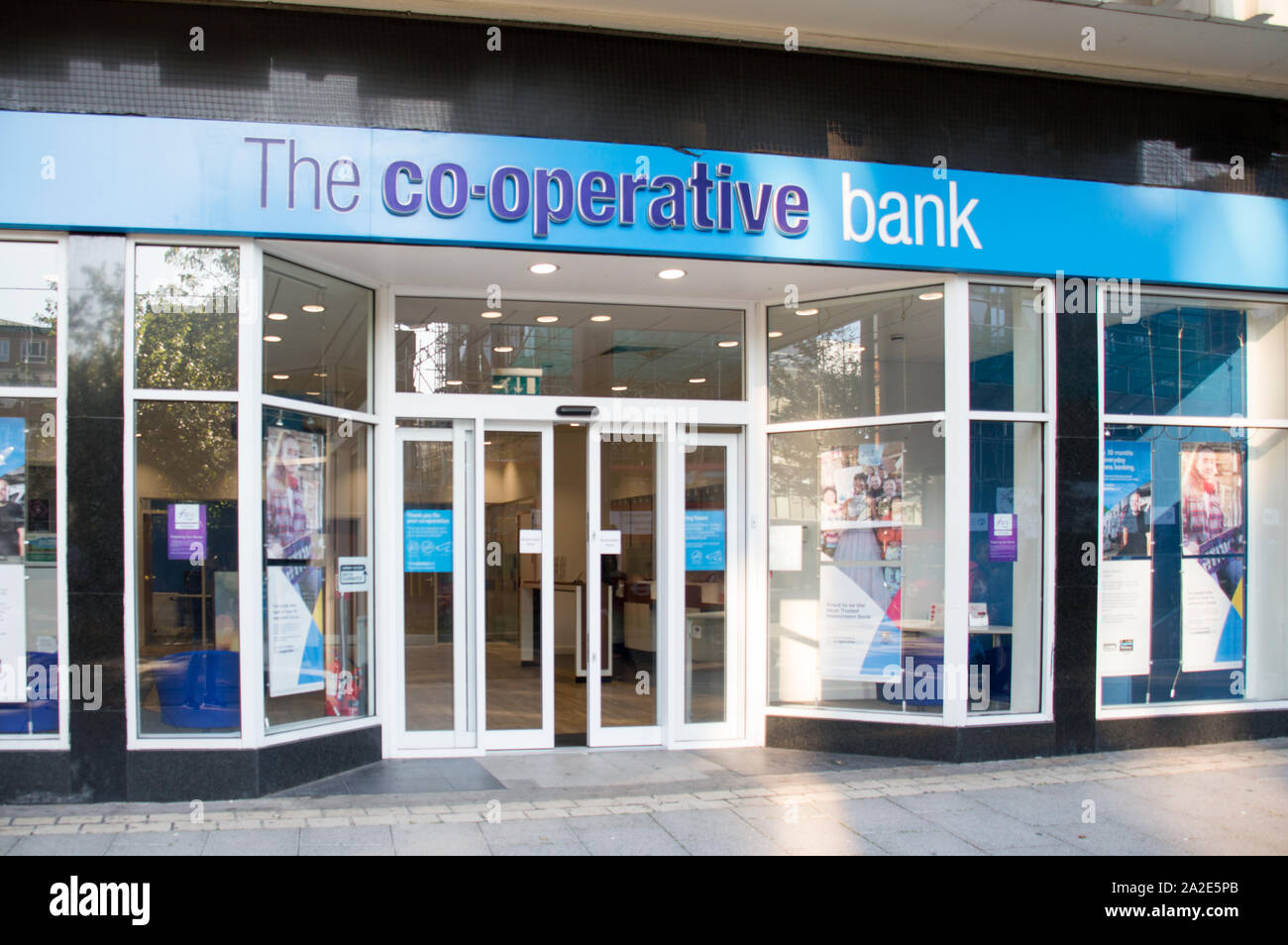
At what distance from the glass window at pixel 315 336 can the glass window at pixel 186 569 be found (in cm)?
51

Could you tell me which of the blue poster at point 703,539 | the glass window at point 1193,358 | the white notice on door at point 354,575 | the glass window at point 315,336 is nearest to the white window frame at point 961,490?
the glass window at point 1193,358

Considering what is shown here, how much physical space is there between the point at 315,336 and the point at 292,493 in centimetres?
105

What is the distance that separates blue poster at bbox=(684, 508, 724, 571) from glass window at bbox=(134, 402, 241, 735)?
3.20 meters

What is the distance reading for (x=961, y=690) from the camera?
735 centimetres

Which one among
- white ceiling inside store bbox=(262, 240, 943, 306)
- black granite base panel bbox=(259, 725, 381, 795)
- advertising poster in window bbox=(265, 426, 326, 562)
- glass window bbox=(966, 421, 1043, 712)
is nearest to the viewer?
black granite base panel bbox=(259, 725, 381, 795)

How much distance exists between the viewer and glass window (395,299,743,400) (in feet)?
25.1

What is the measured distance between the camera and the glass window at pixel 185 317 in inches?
252

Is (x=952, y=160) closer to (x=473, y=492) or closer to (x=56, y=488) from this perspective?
(x=473, y=492)

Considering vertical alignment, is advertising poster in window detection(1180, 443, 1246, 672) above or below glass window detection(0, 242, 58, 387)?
below

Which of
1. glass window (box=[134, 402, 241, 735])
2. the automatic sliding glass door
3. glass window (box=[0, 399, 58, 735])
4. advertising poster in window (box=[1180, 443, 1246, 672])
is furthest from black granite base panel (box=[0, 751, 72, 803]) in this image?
advertising poster in window (box=[1180, 443, 1246, 672])

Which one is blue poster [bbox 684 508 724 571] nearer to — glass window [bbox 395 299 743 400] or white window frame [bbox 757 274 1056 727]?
glass window [bbox 395 299 743 400]

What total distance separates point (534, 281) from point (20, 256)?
318 centimetres

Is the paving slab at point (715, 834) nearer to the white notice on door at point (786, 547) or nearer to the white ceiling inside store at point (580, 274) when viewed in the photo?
the white notice on door at point (786, 547)

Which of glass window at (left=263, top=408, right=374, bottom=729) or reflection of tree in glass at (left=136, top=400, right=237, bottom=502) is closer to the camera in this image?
reflection of tree in glass at (left=136, top=400, right=237, bottom=502)
